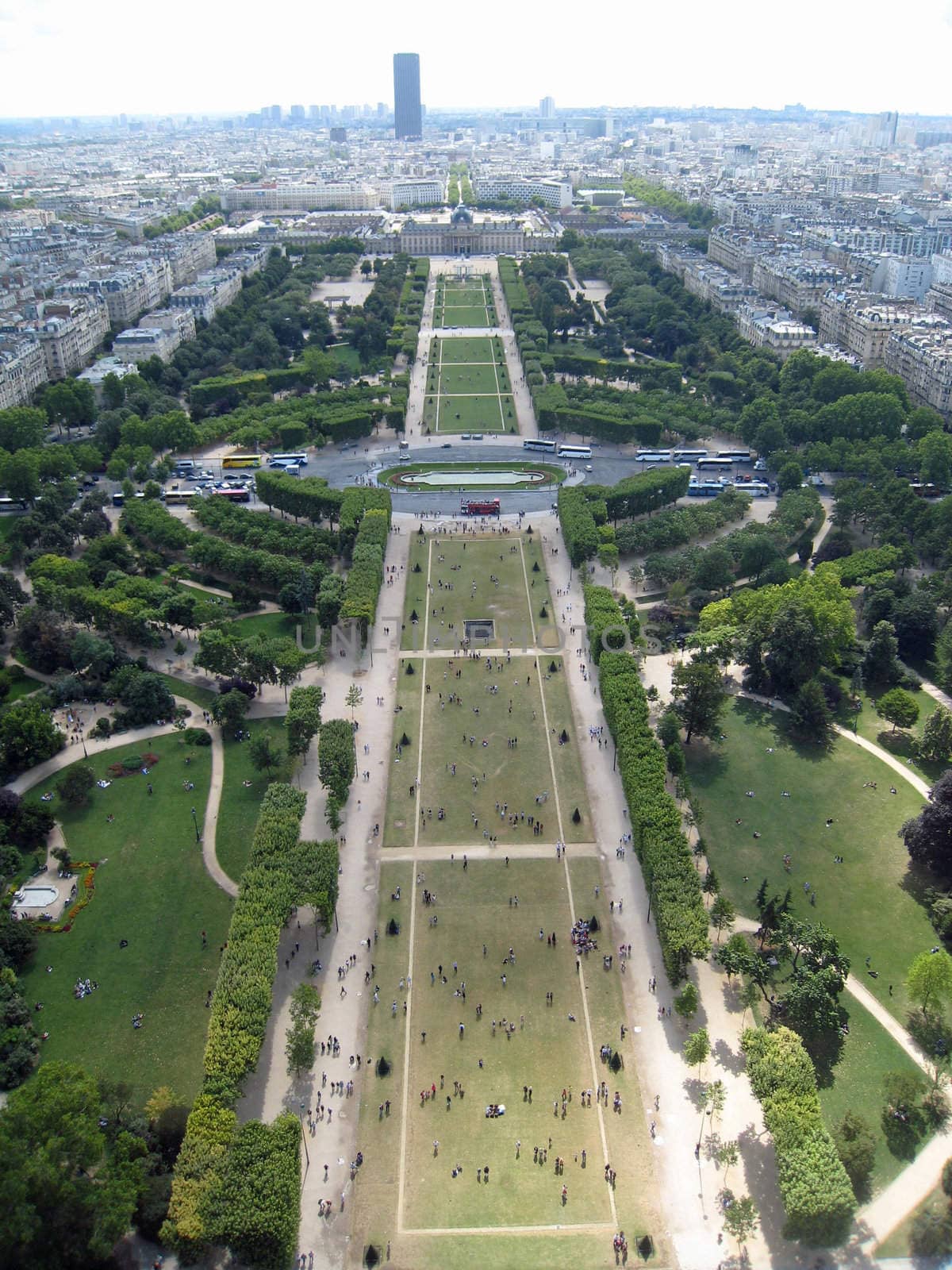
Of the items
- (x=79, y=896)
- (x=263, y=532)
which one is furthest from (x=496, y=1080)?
(x=263, y=532)

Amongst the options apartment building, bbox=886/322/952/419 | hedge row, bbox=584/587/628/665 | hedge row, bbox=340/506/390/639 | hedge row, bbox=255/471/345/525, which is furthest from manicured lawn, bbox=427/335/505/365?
hedge row, bbox=584/587/628/665

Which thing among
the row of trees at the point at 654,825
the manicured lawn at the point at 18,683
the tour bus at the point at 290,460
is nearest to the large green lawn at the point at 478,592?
the row of trees at the point at 654,825

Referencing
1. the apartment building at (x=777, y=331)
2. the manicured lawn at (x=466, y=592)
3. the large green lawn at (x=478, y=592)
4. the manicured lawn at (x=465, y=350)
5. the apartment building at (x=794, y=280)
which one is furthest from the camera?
the apartment building at (x=794, y=280)

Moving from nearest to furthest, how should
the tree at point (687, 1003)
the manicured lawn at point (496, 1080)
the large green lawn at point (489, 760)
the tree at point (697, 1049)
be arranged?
1. the manicured lawn at point (496, 1080)
2. the tree at point (697, 1049)
3. the tree at point (687, 1003)
4. the large green lawn at point (489, 760)

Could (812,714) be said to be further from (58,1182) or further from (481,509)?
(58,1182)

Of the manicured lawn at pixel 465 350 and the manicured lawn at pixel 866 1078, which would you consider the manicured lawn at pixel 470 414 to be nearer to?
the manicured lawn at pixel 465 350

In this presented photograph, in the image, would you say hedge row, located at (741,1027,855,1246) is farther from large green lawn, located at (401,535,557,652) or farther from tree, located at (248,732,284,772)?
large green lawn, located at (401,535,557,652)
